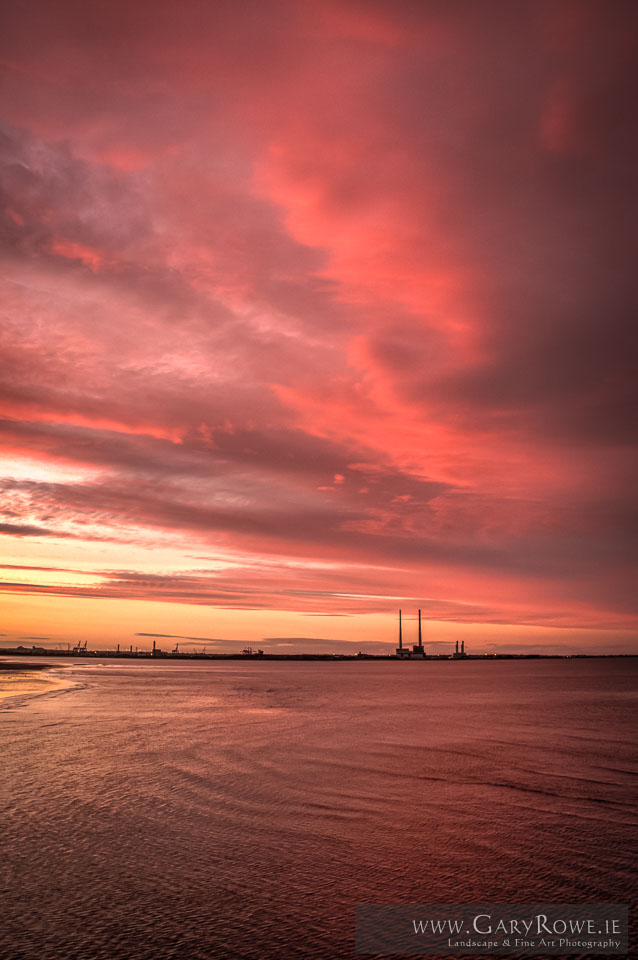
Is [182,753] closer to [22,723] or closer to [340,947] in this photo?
[22,723]

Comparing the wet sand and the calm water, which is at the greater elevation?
the calm water

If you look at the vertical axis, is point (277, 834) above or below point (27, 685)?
above

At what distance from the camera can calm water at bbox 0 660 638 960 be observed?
8055 mm

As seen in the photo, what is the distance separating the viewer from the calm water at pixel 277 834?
8.05 metres

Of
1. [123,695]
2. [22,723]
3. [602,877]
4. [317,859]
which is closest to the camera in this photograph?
[602,877]

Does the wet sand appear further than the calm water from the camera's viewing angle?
Yes

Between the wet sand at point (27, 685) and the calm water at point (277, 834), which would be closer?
the calm water at point (277, 834)

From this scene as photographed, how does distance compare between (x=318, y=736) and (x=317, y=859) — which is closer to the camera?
(x=317, y=859)

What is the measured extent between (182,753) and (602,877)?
15.1m

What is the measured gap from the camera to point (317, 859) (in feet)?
34.7

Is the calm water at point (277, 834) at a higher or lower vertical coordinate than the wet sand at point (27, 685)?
higher

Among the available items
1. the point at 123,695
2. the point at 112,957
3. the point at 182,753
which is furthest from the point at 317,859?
the point at 123,695

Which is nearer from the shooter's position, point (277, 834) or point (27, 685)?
point (277, 834)

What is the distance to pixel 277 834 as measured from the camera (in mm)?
12000
